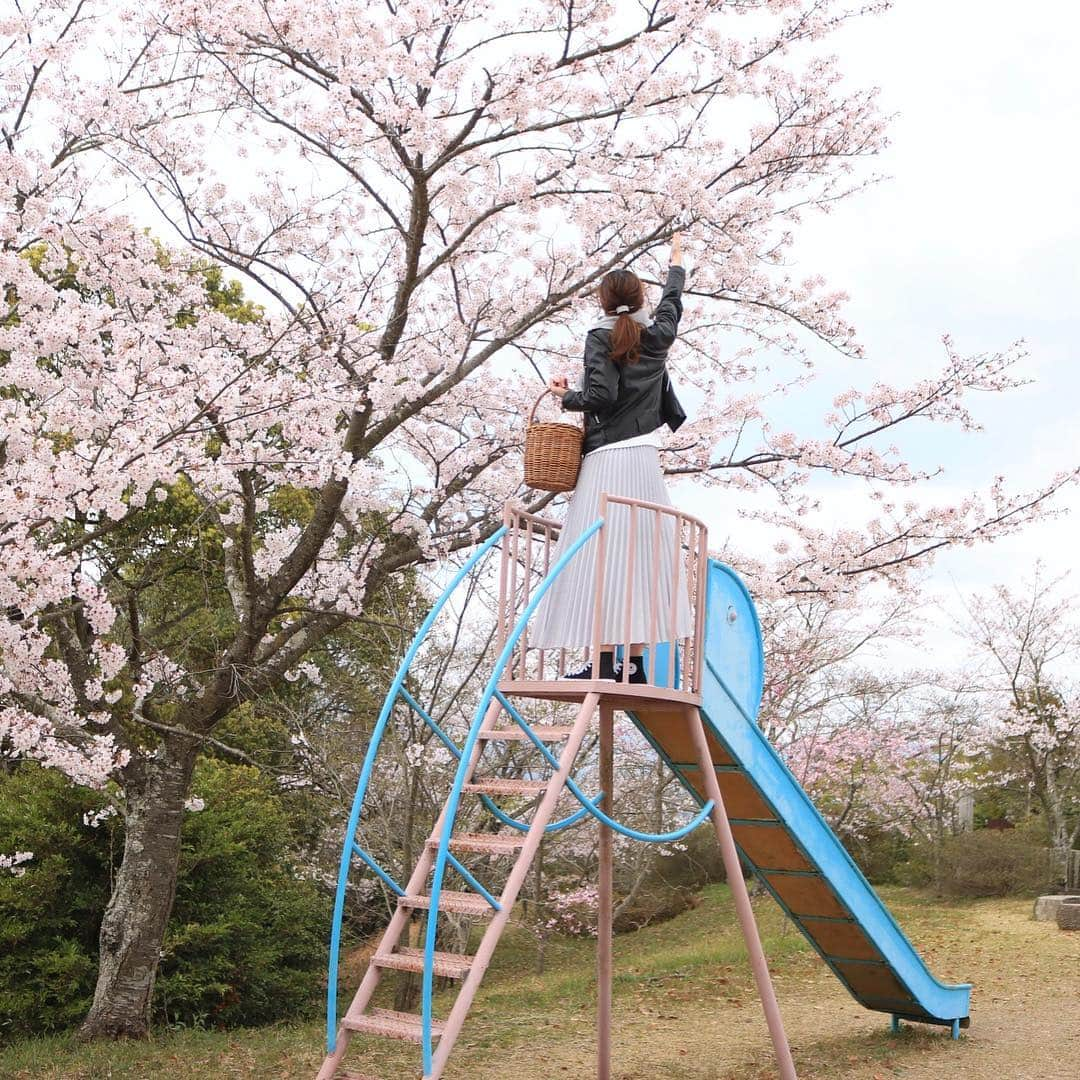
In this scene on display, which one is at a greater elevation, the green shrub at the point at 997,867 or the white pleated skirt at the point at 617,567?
the white pleated skirt at the point at 617,567

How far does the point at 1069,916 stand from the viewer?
11086mm

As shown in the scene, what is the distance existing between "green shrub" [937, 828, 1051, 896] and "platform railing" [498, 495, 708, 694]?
1091 centimetres

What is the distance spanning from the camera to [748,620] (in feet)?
17.1

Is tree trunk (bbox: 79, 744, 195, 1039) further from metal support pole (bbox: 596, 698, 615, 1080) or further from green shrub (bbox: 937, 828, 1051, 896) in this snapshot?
Answer: green shrub (bbox: 937, 828, 1051, 896)

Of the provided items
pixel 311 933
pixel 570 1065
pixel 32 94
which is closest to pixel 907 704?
pixel 311 933

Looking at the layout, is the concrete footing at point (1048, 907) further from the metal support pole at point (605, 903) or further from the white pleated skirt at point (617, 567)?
the white pleated skirt at point (617, 567)

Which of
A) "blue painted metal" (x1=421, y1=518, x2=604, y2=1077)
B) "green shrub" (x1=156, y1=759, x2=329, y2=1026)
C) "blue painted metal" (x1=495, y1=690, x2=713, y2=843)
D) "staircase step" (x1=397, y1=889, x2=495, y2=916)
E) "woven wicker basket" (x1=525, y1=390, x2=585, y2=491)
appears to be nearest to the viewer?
"blue painted metal" (x1=421, y1=518, x2=604, y2=1077)

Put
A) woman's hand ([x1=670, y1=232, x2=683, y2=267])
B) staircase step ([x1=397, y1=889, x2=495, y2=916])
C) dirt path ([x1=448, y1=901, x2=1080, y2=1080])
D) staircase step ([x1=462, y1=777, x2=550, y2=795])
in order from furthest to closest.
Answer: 1. dirt path ([x1=448, y1=901, x2=1080, y2=1080])
2. woman's hand ([x1=670, y1=232, x2=683, y2=267])
3. staircase step ([x1=462, y1=777, x2=550, y2=795])
4. staircase step ([x1=397, y1=889, x2=495, y2=916])

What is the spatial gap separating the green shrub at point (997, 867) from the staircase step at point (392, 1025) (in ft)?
39.0

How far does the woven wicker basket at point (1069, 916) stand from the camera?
435 inches

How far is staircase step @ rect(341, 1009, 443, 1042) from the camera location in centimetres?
362

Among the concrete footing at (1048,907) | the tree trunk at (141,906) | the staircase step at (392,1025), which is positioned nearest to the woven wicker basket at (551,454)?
the staircase step at (392,1025)

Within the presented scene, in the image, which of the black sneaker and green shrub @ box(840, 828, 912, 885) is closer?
the black sneaker

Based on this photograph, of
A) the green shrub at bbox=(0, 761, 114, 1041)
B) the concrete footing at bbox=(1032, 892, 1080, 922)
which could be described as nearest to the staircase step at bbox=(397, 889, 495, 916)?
the green shrub at bbox=(0, 761, 114, 1041)
